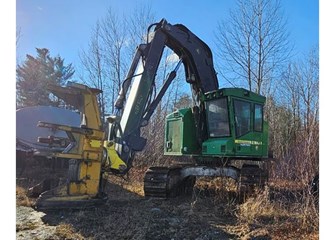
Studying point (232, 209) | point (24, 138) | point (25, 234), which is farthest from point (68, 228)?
point (24, 138)

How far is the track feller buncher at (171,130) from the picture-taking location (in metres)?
3.38

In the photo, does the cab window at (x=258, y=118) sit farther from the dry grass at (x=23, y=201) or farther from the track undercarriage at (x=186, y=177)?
the dry grass at (x=23, y=201)

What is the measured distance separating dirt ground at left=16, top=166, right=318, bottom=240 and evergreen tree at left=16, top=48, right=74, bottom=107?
1377 mm

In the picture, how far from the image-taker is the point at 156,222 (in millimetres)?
2898

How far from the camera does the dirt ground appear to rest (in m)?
2.54

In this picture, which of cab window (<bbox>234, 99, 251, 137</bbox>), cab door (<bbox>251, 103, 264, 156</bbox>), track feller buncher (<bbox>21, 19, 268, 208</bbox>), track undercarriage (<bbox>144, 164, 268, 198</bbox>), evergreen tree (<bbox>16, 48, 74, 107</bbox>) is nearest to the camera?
track feller buncher (<bbox>21, 19, 268, 208</bbox>)

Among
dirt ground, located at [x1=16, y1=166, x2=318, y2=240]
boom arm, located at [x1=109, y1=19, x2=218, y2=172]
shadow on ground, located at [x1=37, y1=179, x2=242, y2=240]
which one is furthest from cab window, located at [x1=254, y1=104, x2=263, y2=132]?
shadow on ground, located at [x1=37, y1=179, x2=242, y2=240]

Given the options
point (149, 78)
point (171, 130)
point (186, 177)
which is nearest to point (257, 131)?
point (186, 177)

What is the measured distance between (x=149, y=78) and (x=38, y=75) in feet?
4.83

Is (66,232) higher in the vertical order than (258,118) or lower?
lower

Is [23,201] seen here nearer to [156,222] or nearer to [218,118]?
[156,222]

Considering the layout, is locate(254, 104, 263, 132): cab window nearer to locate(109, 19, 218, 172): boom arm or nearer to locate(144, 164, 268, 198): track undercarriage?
locate(144, 164, 268, 198): track undercarriage

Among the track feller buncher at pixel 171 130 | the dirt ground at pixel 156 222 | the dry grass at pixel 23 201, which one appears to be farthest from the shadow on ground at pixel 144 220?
the dry grass at pixel 23 201

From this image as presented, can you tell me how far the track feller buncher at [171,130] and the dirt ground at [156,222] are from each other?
0.27m
